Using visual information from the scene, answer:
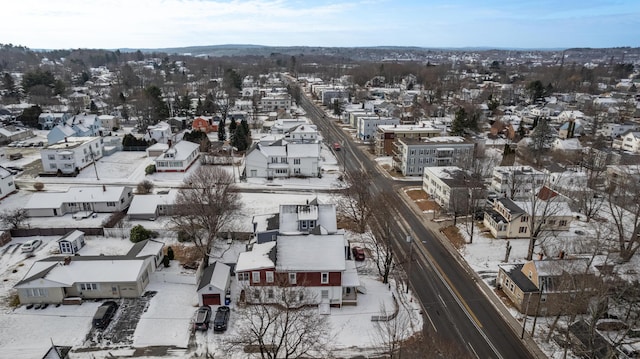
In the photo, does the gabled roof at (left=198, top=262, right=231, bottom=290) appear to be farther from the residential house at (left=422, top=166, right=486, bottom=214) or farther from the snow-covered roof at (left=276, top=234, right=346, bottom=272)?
the residential house at (left=422, top=166, right=486, bottom=214)

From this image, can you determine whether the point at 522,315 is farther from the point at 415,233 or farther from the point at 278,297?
the point at 278,297

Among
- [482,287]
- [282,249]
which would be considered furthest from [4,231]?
[482,287]

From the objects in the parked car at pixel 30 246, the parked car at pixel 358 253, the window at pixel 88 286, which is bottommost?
the parked car at pixel 358 253

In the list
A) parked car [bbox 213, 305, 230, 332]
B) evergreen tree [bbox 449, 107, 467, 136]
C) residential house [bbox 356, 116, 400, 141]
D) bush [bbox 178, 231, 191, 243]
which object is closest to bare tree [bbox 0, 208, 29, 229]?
bush [bbox 178, 231, 191, 243]

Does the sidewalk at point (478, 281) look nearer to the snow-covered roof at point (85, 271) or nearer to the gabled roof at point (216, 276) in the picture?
the gabled roof at point (216, 276)

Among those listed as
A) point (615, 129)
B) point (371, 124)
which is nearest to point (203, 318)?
point (371, 124)

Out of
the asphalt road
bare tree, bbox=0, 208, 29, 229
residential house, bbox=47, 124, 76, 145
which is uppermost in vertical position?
residential house, bbox=47, 124, 76, 145

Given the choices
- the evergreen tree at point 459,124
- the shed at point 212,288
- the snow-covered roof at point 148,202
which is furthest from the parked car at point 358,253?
the evergreen tree at point 459,124
